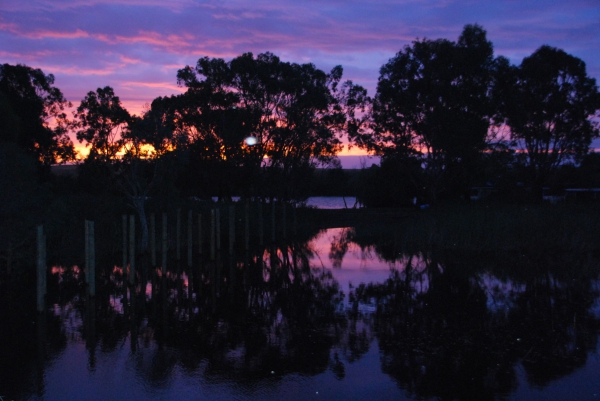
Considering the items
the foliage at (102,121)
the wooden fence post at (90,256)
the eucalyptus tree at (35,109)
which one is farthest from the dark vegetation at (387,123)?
the wooden fence post at (90,256)

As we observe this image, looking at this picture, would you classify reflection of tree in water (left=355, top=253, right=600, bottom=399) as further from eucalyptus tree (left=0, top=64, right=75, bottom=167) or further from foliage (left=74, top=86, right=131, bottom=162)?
eucalyptus tree (left=0, top=64, right=75, bottom=167)

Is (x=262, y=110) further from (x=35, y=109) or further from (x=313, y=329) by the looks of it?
(x=313, y=329)

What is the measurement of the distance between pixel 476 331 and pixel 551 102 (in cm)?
4141

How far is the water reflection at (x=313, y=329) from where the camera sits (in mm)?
8820

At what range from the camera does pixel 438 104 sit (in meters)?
46.1

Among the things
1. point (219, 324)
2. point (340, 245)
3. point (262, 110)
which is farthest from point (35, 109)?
point (219, 324)

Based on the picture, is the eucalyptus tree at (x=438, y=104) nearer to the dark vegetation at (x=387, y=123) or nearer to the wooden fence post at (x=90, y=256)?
the dark vegetation at (x=387, y=123)

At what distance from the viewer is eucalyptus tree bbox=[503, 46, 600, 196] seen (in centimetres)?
4744

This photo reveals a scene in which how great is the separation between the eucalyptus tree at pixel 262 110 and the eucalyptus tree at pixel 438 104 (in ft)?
19.0

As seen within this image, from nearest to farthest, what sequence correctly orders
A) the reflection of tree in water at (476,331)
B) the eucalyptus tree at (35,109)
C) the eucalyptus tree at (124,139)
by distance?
the reflection of tree in water at (476,331) < the eucalyptus tree at (124,139) < the eucalyptus tree at (35,109)

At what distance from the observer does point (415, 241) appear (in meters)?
26.2

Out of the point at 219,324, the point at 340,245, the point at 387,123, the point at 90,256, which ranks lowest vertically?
the point at 340,245

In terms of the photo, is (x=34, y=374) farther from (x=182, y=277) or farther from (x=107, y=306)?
(x=182, y=277)

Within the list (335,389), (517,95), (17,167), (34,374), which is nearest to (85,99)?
(17,167)
